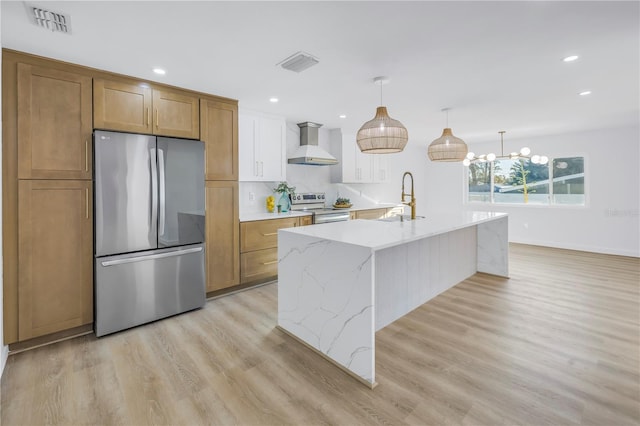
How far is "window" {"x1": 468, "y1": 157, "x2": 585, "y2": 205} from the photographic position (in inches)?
247

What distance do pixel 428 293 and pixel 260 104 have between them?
9.99 feet

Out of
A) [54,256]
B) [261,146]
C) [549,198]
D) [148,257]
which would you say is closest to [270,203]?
[261,146]

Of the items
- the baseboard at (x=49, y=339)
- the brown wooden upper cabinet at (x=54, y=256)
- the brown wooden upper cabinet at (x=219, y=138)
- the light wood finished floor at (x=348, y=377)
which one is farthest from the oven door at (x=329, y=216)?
the baseboard at (x=49, y=339)

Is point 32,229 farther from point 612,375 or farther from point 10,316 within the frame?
point 612,375

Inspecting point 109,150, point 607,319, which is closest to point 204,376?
point 109,150

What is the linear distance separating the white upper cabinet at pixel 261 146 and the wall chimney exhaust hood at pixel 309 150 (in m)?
0.28

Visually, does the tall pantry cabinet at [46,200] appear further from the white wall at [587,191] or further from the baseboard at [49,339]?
the white wall at [587,191]

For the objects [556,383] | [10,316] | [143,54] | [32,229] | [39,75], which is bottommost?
[556,383]

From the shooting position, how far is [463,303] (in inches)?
134

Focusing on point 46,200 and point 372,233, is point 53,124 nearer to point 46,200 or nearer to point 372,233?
point 46,200

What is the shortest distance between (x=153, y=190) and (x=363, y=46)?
2.25 metres

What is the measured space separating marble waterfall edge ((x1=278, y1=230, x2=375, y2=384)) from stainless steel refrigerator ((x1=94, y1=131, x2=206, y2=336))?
3.63ft

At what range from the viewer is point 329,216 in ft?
15.8

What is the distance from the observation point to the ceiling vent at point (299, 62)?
8.20 ft
